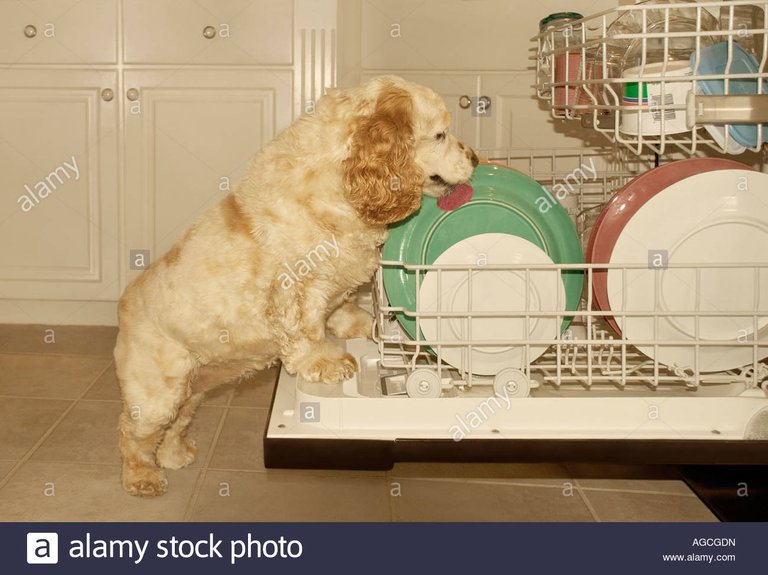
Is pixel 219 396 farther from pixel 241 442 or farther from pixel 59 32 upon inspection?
pixel 59 32

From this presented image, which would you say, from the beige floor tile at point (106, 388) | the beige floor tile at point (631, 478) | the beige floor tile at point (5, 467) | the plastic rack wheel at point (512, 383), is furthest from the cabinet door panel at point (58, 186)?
the plastic rack wheel at point (512, 383)

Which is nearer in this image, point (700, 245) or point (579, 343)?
point (579, 343)

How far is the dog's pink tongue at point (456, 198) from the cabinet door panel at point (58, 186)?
2148mm

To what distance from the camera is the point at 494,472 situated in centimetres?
205

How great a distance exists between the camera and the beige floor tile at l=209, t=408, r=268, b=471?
6.89 ft

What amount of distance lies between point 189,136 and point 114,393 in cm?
115

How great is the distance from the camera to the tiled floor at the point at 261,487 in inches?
71.1

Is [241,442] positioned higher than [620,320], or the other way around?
[620,320]

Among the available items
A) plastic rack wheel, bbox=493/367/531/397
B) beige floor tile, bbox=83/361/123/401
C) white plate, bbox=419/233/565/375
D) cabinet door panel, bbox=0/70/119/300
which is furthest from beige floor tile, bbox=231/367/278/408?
plastic rack wheel, bbox=493/367/531/397

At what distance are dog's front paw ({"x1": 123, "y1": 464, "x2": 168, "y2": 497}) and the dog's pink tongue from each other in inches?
39.1

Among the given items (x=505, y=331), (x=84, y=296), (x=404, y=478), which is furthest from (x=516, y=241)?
(x=84, y=296)

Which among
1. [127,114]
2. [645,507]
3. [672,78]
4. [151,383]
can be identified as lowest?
[645,507]

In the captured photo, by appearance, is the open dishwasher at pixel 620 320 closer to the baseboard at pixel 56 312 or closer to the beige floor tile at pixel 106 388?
the beige floor tile at pixel 106 388

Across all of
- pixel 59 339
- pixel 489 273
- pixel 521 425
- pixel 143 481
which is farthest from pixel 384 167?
pixel 59 339
